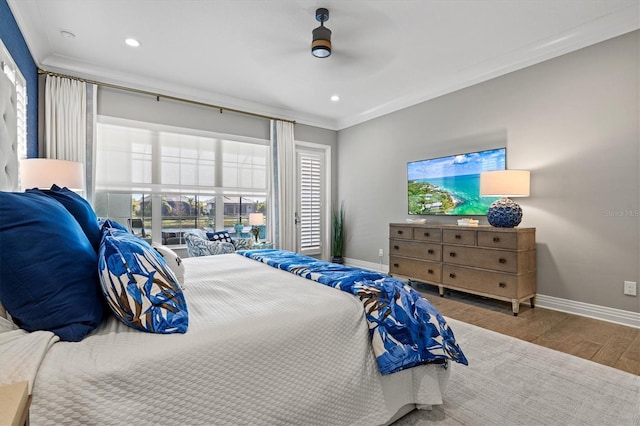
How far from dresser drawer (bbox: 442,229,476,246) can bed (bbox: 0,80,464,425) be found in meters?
2.12

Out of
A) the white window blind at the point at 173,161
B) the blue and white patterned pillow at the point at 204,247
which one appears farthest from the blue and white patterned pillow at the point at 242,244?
the white window blind at the point at 173,161

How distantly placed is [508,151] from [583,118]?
70 cm

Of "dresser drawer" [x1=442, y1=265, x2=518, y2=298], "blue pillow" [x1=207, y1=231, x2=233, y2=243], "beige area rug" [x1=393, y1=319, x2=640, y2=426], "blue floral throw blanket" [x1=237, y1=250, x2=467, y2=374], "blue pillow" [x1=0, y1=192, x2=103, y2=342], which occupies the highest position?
"blue pillow" [x1=0, y1=192, x2=103, y2=342]

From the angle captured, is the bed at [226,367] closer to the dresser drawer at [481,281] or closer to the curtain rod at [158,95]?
the dresser drawer at [481,281]

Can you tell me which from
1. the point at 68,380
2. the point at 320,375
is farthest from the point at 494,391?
the point at 68,380

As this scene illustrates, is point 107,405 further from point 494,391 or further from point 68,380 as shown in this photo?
point 494,391

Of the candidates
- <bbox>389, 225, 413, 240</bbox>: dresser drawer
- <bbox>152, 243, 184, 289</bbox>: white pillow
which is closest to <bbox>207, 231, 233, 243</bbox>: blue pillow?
<bbox>389, 225, 413, 240</bbox>: dresser drawer

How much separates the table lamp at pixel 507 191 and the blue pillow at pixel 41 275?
3.42m

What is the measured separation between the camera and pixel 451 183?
4.04 m

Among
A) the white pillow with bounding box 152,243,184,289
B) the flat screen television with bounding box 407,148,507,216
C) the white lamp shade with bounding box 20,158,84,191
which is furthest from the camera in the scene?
the flat screen television with bounding box 407,148,507,216

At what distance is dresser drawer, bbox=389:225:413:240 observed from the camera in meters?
4.04

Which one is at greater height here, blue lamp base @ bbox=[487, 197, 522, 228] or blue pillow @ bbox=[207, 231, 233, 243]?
blue lamp base @ bbox=[487, 197, 522, 228]

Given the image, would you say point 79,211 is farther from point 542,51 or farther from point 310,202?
point 310,202

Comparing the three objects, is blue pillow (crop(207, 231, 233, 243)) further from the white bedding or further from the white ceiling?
the white bedding
